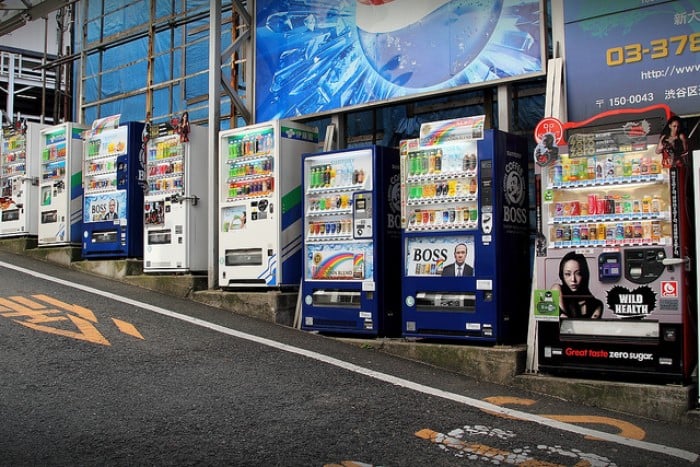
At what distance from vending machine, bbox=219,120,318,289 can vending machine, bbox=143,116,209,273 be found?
79cm

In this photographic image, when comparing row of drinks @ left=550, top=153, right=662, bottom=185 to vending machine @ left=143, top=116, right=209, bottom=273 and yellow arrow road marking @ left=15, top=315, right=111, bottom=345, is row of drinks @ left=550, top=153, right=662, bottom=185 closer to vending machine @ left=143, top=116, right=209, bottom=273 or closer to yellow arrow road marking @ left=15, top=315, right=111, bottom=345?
yellow arrow road marking @ left=15, top=315, right=111, bottom=345

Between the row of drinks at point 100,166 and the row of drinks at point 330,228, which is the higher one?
the row of drinks at point 100,166

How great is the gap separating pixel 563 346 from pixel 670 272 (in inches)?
46.9

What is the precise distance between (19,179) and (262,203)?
6.82m

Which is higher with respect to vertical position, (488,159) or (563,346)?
(488,159)

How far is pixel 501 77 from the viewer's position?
8312 mm

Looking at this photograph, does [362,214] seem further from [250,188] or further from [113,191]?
[113,191]

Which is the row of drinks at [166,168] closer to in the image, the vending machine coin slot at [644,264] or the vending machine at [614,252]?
the vending machine at [614,252]

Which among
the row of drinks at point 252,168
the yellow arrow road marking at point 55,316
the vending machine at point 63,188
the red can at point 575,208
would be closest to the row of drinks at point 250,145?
the row of drinks at point 252,168

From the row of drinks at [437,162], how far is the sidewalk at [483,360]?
188cm

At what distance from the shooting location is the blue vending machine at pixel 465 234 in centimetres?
754

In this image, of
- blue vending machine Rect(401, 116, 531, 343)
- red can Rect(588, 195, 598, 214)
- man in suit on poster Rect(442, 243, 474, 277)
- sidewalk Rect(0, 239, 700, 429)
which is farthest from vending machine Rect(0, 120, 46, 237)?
red can Rect(588, 195, 598, 214)

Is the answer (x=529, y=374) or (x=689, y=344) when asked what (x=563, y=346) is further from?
(x=689, y=344)

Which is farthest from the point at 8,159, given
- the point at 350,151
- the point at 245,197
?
the point at 350,151
